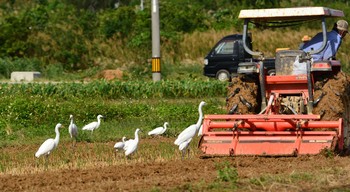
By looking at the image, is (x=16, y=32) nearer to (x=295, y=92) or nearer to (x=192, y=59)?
(x=192, y=59)

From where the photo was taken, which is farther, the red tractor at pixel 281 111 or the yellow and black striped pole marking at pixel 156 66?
the yellow and black striped pole marking at pixel 156 66

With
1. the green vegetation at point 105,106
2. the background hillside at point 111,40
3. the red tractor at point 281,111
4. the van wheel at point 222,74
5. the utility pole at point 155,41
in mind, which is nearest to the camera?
the red tractor at point 281,111

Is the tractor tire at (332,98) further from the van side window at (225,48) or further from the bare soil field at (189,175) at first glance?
the van side window at (225,48)

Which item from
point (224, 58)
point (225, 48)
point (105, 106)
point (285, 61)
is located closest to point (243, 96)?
point (285, 61)

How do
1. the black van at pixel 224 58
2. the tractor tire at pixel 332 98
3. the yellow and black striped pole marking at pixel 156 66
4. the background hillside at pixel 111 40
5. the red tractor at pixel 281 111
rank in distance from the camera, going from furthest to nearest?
the background hillside at pixel 111 40 < the black van at pixel 224 58 < the yellow and black striped pole marking at pixel 156 66 < the tractor tire at pixel 332 98 < the red tractor at pixel 281 111

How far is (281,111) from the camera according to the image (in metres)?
16.3

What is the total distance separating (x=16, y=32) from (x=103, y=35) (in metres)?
4.38

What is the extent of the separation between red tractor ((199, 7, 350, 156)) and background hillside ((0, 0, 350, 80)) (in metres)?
24.0

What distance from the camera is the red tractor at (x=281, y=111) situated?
15148 mm

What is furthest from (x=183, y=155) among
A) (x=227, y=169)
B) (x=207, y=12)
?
(x=207, y=12)

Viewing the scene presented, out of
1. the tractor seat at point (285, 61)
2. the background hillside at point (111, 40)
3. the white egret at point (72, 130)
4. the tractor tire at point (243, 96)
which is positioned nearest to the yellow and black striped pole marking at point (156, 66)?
the background hillside at point (111, 40)

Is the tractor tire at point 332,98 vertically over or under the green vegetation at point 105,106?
over

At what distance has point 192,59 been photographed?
149 ft

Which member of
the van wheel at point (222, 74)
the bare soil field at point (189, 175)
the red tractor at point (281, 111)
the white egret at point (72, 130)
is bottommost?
the van wheel at point (222, 74)
